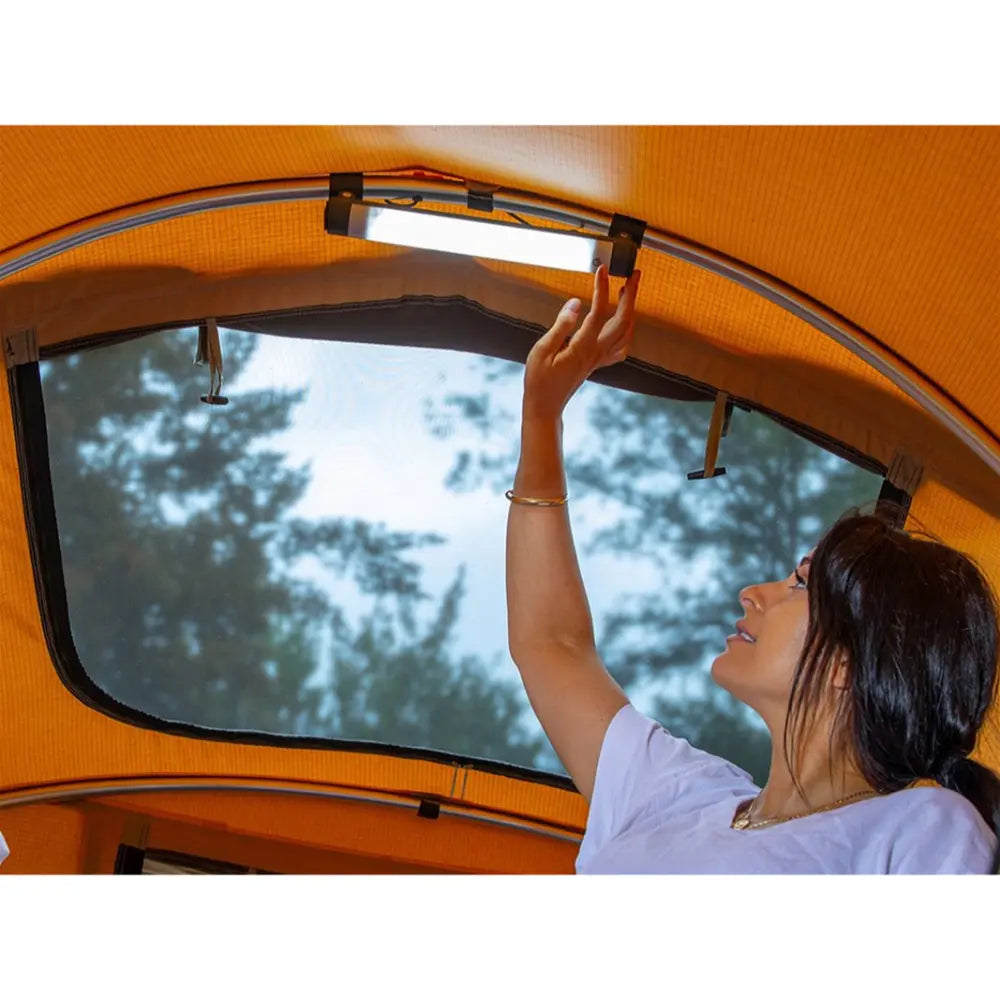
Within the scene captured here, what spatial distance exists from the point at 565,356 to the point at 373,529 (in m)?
0.86

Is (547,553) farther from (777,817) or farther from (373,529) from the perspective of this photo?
Result: (373,529)

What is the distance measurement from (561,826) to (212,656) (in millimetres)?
715

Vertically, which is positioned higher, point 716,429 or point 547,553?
point 716,429

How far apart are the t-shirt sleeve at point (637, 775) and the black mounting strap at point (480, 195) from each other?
724 millimetres

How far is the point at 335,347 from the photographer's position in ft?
6.08

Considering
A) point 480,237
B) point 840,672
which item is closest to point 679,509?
point 480,237

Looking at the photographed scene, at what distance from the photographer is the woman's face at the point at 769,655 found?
3.59 ft

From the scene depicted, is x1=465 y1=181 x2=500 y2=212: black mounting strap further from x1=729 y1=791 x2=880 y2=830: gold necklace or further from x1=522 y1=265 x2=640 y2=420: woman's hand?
x1=729 y1=791 x2=880 y2=830: gold necklace

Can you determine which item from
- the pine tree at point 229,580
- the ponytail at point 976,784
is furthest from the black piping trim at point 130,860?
the ponytail at point 976,784

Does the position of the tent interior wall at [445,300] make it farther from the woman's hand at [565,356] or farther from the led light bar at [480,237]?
the woman's hand at [565,356]

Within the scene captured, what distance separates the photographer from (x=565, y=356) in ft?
3.91

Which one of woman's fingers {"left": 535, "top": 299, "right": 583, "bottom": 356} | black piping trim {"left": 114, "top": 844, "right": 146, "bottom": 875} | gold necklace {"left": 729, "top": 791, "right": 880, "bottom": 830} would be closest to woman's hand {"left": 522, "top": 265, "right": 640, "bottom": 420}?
woman's fingers {"left": 535, "top": 299, "right": 583, "bottom": 356}
